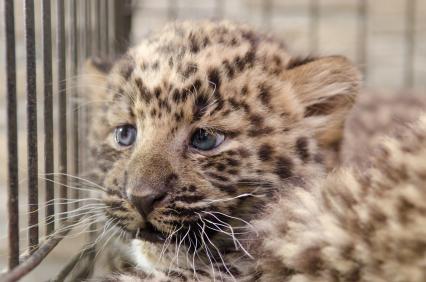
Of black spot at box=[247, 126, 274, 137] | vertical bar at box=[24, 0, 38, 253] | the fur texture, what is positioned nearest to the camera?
the fur texture

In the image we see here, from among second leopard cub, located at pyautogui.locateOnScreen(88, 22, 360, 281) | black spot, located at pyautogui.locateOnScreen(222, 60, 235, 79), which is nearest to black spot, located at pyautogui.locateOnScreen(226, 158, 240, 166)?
second leopard cub, located at pyautogui.locateOnScreen(88, 22, 360, 281)

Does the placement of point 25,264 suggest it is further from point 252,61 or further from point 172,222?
point 252,61

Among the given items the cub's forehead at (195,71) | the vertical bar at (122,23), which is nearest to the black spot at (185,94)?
the cub's forehead at (195,71)

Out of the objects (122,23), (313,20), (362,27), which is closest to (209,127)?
(122,23)

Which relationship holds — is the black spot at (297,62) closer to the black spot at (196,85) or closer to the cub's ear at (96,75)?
the black spot at (196,85)

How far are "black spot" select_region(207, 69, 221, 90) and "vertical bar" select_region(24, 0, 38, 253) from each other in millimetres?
430

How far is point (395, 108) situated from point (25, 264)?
1738mm

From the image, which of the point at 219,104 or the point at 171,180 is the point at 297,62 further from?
the point at 171,180

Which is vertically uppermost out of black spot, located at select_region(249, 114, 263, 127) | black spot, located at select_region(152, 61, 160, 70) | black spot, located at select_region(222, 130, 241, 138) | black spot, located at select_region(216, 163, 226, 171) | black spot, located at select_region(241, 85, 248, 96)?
black spot, located at select_region(152, 61, 160, 70)

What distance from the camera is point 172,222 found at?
1440mm

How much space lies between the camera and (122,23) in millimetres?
2711

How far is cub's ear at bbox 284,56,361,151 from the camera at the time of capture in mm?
1755

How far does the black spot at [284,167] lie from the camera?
159 centimetres

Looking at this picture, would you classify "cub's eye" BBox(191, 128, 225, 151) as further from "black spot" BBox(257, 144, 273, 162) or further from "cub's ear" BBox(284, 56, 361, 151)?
"cub's ear" BBox(284, 56, 361, 151)
